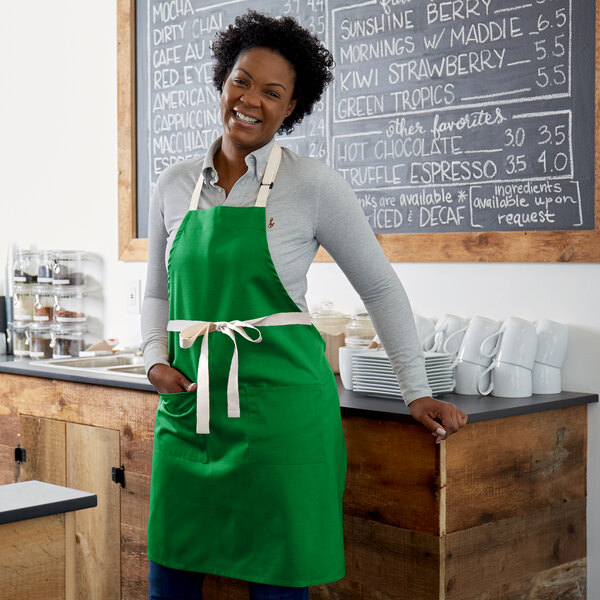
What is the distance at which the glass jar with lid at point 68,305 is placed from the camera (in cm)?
348

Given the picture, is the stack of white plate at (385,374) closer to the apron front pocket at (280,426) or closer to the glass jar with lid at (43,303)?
the apron front pocket at (280,426)

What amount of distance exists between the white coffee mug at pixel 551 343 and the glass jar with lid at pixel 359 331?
0.49 metres

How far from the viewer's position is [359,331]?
8.61 feet

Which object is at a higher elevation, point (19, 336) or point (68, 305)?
point (68, 305)

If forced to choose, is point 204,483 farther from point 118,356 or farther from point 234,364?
point 118,356

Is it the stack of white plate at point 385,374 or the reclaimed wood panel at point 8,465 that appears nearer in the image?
the stack of white plate at point 385,374

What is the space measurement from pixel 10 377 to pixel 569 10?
203 centimetres

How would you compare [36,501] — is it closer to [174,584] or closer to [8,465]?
[174,584]

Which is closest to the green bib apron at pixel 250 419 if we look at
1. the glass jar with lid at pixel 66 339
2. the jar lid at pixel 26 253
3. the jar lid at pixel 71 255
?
the glass jar with lid at pixel 66 339

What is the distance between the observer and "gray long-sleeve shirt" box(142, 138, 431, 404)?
1825mm

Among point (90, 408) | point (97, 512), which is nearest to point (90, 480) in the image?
point (97, 512)

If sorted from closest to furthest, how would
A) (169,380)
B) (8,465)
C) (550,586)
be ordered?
(169,380) < (550,586) < (8,465)

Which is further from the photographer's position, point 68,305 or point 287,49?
point 68,305

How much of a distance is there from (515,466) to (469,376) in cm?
27
